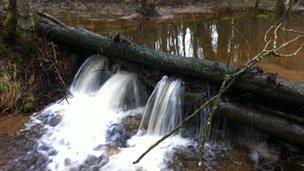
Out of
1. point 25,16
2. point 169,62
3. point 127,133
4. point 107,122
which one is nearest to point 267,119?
point 169,62

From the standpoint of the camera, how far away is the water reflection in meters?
10.0

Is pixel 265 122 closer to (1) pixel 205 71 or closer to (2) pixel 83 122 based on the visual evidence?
(1) pixel 205 71

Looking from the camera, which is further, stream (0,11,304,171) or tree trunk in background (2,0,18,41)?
tree trunk in background (2,0,18,41)

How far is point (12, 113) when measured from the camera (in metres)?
8.33

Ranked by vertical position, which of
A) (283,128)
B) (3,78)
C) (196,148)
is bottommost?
(196,148)

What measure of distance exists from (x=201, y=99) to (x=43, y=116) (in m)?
3.20

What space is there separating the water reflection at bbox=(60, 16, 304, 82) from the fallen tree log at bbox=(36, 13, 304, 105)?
1.36 meters

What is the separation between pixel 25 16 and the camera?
9453mm

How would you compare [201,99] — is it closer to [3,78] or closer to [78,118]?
[78,118]

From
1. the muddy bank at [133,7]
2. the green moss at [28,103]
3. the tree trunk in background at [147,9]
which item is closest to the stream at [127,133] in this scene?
the green moss at [28,103]

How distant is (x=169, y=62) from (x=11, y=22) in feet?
12.6

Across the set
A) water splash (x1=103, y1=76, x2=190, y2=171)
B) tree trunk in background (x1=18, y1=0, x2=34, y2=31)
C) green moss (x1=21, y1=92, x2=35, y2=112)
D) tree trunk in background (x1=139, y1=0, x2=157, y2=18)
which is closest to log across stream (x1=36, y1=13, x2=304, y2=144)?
tree trunk in background (x1=18, y1=0, x2=34, y2=31)

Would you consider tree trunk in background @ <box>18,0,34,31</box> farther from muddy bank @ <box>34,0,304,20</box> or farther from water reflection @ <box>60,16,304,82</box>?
muddy bank @ <box>34,0,304,20</box>

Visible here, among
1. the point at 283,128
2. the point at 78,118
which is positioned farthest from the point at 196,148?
the point at 78,118
